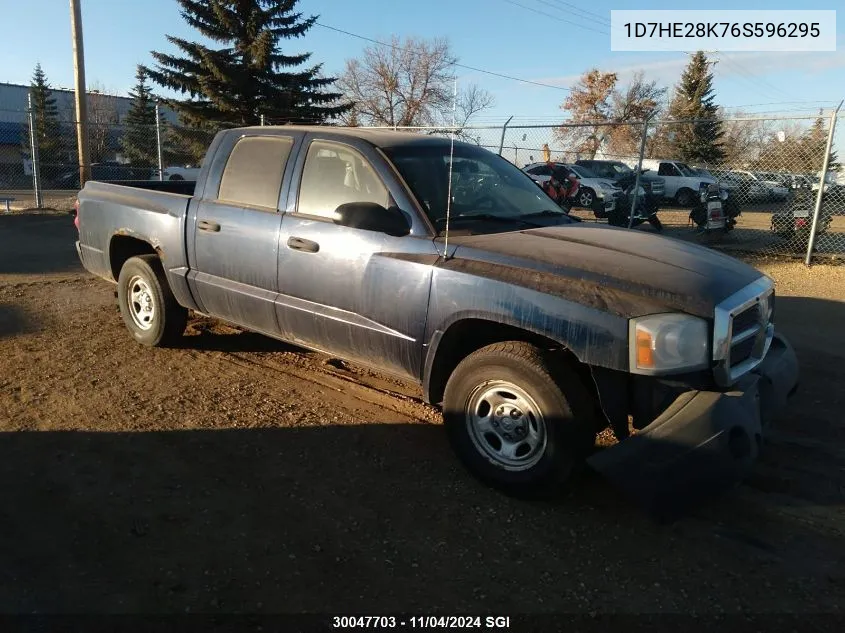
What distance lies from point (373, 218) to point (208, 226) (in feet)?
5.76

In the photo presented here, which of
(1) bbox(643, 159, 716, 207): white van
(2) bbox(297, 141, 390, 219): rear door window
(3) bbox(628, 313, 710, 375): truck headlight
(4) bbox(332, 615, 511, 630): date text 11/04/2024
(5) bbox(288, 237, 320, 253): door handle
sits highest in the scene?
(1) bbox(643, 159, 716, 207): white van

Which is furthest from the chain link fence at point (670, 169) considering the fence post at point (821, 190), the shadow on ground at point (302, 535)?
the shadow on ground at point (302, 535)

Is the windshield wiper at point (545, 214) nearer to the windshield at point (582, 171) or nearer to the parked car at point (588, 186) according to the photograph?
the parked car at point (588, 186)

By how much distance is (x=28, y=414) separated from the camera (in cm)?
446

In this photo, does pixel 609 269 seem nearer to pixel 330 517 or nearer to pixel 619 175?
pixel 330 517

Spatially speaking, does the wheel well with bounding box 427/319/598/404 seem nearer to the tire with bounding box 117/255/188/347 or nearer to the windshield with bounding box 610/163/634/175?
the tire with bounding box 117/255/188/347

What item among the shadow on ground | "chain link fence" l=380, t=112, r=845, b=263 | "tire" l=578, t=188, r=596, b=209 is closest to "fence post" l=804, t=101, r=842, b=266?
"chain link fence" l=380, t=112, r=845, b=263

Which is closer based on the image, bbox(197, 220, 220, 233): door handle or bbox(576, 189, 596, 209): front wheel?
bbox(197, 220, 220, 233): door handle

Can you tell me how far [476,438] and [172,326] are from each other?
321 centimetres

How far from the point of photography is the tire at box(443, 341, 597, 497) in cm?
333

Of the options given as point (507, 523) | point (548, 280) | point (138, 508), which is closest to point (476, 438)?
point (507, 523)

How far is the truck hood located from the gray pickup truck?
0.04 ft

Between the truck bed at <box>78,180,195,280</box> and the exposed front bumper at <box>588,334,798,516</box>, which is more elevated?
the truck bed at <box>78,180,195,280</box>

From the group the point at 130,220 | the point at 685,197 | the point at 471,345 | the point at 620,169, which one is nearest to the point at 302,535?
the point at 471,345
